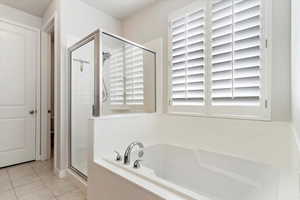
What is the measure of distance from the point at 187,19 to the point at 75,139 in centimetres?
221

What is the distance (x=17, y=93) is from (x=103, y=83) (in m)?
1.91

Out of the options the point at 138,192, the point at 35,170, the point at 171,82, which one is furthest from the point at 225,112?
the point at 35,170

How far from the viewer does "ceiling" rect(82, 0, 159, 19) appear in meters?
2.55

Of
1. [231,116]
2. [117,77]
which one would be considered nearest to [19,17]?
[117,77]

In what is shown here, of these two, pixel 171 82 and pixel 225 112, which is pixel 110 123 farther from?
pixel 225 112

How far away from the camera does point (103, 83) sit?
182 centimetres

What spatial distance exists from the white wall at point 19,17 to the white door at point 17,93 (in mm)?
137

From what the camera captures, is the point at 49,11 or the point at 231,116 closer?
the point at 231,116

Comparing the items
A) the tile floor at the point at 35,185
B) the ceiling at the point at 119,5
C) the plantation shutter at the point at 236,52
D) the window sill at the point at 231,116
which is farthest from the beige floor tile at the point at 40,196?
the ceiling at the point at 119,5

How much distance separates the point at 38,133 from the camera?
2.91m

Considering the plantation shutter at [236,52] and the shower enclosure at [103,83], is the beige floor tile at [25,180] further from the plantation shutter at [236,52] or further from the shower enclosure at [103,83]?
the plantation shutter at [236,52]

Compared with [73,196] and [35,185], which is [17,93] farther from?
[73,196]

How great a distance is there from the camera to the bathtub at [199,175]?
3.43 feet

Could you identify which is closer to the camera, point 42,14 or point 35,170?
point 35,170
